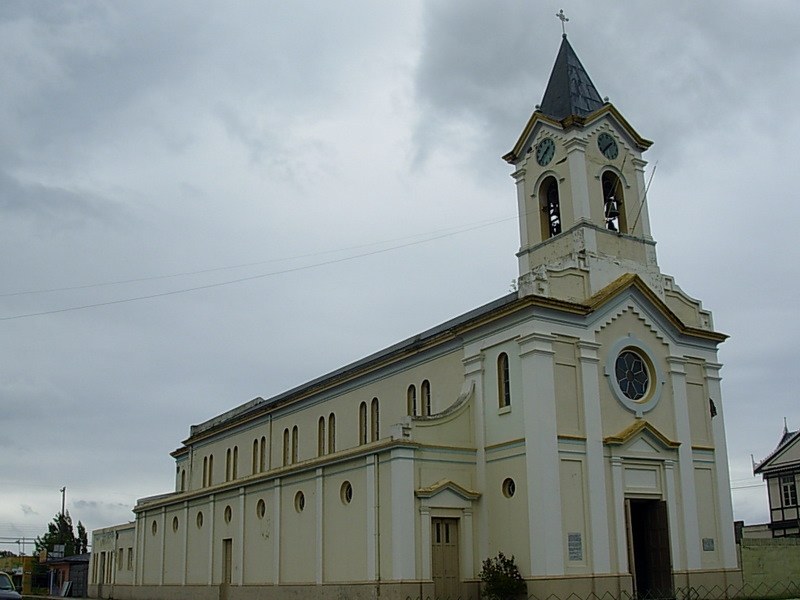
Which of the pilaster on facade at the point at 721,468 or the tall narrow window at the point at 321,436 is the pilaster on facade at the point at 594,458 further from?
the tall narrow window at the point at 321,436

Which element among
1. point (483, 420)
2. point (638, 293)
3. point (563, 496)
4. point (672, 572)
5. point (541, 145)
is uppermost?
point (541, 145)

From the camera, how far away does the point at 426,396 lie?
1415 inches

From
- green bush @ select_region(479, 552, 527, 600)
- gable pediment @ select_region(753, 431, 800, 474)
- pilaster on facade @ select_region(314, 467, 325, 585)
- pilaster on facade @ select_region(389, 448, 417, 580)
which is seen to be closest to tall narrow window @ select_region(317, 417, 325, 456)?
pilaster on facade @ select_region(314, 467, 325, 585)

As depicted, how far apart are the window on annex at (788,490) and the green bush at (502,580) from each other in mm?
35671

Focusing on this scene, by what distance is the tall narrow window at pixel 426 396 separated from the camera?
35.6 m

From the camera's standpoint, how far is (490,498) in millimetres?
31172

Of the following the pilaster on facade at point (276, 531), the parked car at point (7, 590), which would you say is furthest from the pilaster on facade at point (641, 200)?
the parked car at point (7, 590)

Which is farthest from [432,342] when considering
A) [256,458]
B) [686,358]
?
[256,458]

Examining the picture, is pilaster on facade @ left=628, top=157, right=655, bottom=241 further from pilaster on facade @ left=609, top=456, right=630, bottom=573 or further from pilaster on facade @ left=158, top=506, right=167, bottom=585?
pilaster on facade @ left=158, top=506, right=167, bottom=585

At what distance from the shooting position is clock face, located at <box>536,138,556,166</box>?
35438 mm

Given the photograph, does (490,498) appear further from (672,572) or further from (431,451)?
(672,572)

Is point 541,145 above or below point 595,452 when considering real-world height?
above

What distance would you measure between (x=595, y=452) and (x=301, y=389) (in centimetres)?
1917

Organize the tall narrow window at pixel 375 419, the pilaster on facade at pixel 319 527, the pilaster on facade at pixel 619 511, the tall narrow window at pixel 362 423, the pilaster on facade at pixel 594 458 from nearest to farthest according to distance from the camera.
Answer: the pilaster on facade at pixel 594 458 < the pilaster on facade at pixel 619 511 < the pilaster on facade at pixel 319 527 < the tall narrow window at pixel 375 419 < the tall narrow window at pixel 362 423
